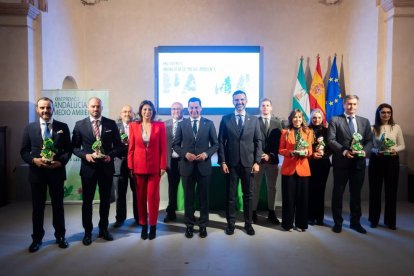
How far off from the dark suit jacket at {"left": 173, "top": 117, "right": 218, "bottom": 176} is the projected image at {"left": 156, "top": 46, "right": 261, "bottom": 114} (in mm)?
3771

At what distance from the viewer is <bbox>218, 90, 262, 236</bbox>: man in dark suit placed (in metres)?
4.12

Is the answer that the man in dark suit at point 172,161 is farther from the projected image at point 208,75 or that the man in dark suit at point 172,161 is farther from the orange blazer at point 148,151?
the projected image at point 208,75

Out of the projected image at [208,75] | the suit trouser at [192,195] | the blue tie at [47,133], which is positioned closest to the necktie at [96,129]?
the blue tie at [47,133]

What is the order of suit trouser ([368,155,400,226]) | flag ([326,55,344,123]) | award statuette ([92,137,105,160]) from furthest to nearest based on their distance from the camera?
flag ([326,55,344,123]) < suit trouser ([368,155,400,226]) < award statuette ([92,137,105,160])

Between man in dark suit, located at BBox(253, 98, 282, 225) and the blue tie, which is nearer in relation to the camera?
the blue tie

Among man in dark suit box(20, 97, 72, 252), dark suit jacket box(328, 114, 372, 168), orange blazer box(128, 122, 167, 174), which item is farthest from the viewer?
dark suit jacket box(328, 114, 372, 168)

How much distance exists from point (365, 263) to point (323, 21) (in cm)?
582

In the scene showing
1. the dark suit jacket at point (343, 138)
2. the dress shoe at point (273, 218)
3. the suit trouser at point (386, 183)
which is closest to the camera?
the dark suit jacket at point (343, 138)

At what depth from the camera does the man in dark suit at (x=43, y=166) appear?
361cm

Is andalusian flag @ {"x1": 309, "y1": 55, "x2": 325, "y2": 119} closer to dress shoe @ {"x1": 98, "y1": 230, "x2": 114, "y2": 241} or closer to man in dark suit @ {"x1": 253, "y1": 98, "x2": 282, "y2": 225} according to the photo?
man in dark suit @ {"x1": 253, "y1": 98, "x2": 282, "y2": 225}

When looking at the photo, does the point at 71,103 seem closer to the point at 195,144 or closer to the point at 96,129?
the point at 96,129

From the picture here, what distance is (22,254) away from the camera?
141 inches

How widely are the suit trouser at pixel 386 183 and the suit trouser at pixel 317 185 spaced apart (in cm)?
56

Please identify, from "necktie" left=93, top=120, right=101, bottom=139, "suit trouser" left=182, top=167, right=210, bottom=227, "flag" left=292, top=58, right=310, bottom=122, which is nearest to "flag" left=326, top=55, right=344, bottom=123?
"flag" left=292, top=58, right=310, bottom=122
